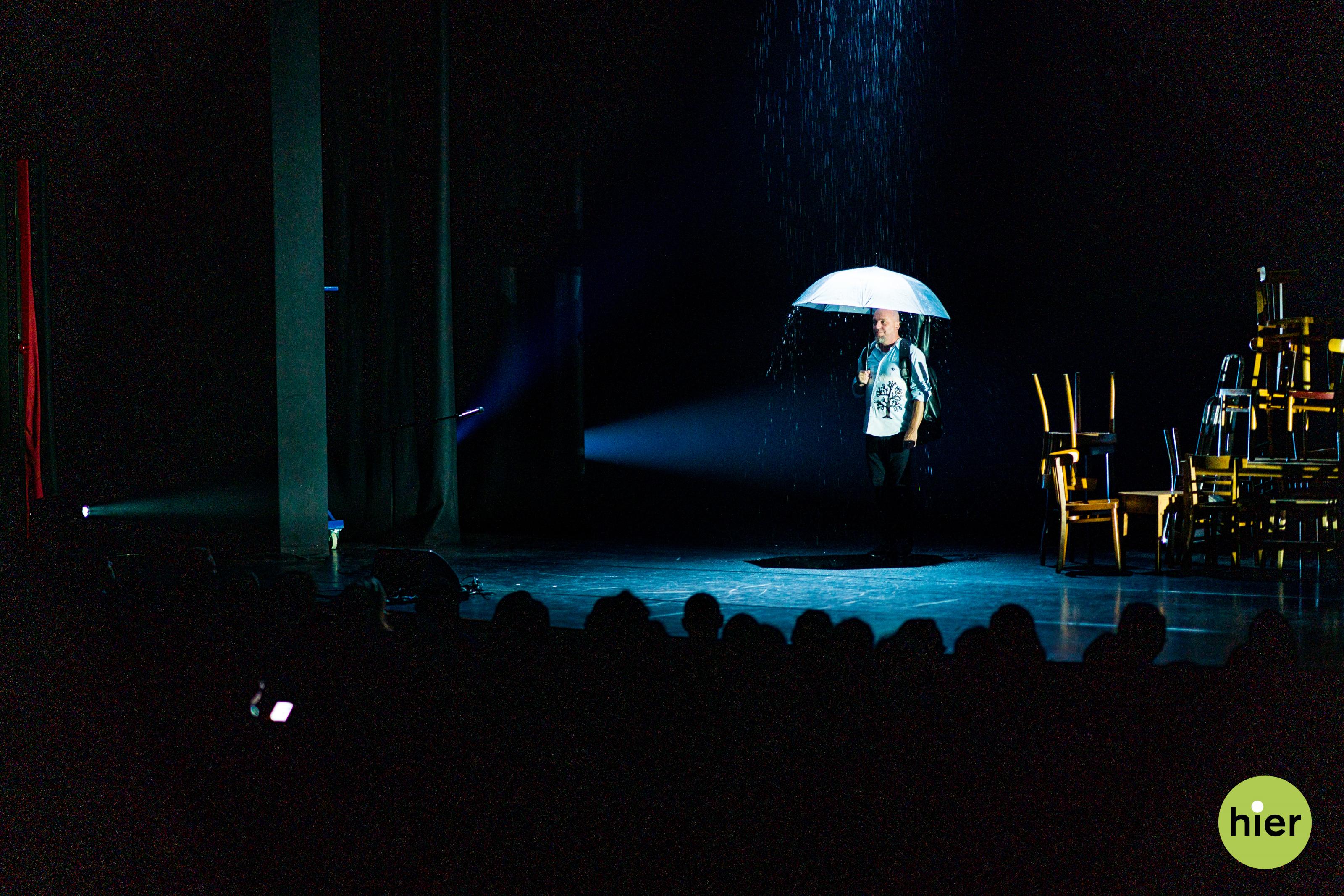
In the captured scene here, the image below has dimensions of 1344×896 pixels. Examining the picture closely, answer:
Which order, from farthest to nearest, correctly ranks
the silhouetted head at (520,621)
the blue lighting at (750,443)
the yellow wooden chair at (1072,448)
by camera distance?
the blue lighting at (750,443)
the yellow wooden chair at (1072,448)
the silhouetted head at (520,621)

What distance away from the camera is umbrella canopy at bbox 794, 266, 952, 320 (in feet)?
19.9

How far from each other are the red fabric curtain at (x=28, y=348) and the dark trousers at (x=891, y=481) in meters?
3.77

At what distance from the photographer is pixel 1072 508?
5.65 metres

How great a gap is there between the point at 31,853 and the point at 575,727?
5.03ft

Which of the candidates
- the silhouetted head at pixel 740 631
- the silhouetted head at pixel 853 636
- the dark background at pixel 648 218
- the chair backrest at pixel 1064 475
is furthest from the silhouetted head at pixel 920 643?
the chair backrest at pixel 1064 475

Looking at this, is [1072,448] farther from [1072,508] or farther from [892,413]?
[892,413]

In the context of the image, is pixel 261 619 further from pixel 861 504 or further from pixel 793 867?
pixel 861 504

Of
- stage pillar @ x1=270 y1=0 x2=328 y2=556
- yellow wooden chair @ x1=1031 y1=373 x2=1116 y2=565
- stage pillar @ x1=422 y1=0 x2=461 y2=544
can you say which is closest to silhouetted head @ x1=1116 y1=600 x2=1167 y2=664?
yellow wooden chair @ x1=1031 y1=373 x2=1116 y2=565

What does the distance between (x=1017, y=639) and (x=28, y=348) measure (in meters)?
3.88

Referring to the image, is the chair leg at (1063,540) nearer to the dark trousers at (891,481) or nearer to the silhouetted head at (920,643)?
the dark trousers at (891,481)

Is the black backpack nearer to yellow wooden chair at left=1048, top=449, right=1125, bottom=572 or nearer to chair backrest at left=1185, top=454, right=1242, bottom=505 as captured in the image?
yellow wooden chair at left=1048, top=449, right=1125, bottom=572

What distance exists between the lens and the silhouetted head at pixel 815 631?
2.33m

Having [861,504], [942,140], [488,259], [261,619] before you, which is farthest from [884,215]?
[261,619]

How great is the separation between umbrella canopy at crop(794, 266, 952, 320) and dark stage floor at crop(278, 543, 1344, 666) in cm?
128
